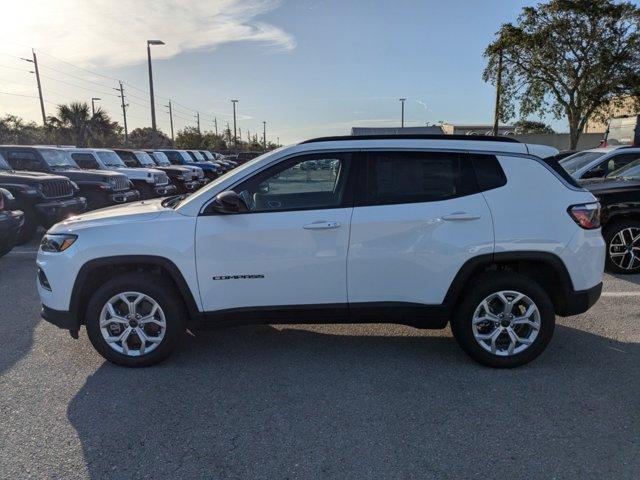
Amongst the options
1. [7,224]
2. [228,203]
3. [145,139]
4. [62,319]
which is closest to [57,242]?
[62,319]

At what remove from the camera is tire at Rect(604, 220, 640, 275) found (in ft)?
21.6

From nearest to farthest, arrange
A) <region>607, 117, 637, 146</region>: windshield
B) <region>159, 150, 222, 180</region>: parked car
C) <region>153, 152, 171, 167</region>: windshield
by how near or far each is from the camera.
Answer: <region>607, 117, 637, 146</region>: windshield < <region>153, 152, 171, 167</region>: windshield < <region>159, 150, 222, 180</region>: parked car

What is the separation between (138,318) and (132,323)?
2.5 inches

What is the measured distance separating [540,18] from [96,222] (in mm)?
29715

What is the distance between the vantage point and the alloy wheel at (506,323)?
3764 millimetres

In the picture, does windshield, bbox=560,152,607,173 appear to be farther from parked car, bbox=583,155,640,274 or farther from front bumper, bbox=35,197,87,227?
front bumper, bbox=35,197,87,227

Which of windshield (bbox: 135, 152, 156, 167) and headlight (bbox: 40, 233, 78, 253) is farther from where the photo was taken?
windshield (bbox: 135, 152, 156, 167)

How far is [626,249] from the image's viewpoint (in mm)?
6660

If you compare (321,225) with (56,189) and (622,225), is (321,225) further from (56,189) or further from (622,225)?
(56,189)

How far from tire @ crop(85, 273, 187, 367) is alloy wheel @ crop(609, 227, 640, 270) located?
597 cm

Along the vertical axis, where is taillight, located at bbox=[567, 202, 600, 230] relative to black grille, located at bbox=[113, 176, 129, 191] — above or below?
above

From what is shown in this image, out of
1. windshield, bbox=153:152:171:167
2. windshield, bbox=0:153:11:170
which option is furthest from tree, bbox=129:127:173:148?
windshield, bbox=0:153:11:170

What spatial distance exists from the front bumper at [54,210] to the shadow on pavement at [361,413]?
254 inches

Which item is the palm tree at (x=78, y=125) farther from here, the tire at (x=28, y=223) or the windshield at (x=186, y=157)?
the tire at (x=28, y=223)
